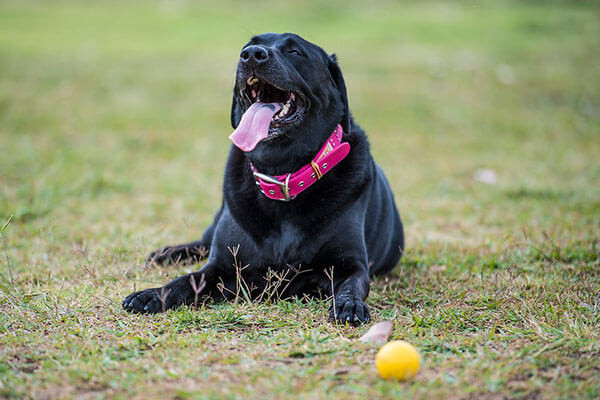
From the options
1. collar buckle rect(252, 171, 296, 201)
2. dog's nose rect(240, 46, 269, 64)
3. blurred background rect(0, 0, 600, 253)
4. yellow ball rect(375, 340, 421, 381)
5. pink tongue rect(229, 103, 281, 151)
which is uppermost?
dog's nose rect(240, 46, 269, 64)

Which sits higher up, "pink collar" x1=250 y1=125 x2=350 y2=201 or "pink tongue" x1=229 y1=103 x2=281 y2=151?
"pink tongue" x1=229 y1=103 x2=281 y2=151

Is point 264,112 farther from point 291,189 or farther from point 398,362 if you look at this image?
point 398,362

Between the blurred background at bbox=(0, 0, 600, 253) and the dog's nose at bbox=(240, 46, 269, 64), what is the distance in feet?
5.12

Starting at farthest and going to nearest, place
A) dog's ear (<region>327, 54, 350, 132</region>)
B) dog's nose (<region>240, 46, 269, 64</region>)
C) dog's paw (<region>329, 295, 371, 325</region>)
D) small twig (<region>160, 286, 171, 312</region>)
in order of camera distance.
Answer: dog's ear (<region>327, 54, 350, 132</region>) < dog's nose (<region>240, 46, 269, 64</region>) < small twig (<region>160, 286, 171, 312</region>) < dog's paw (<region>329, 295, 371, 325</region>)

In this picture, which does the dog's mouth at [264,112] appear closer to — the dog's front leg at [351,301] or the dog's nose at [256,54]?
the dog's nose at [256,54]

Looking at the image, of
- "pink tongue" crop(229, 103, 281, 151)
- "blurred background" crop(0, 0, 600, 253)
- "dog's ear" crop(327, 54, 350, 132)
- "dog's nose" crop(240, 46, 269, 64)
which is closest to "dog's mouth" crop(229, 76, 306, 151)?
"pink tongue" crop(229, 103, 281, 151)

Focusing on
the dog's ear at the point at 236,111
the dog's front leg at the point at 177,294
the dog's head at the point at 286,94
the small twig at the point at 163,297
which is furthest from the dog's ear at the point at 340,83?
the small twig at the point at 163,297

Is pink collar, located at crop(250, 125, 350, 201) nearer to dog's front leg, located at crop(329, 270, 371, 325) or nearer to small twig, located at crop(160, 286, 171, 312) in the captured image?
dog's front leg, located at crop(329, 270, 371, 325)

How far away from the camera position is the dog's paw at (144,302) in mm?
3219

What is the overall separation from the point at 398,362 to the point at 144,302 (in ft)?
4.94

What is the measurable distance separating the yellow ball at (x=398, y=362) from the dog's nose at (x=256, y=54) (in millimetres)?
1738

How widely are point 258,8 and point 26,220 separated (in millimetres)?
15729

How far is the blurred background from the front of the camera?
5891 mm

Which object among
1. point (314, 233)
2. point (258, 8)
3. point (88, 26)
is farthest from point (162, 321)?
point (258, 8)
